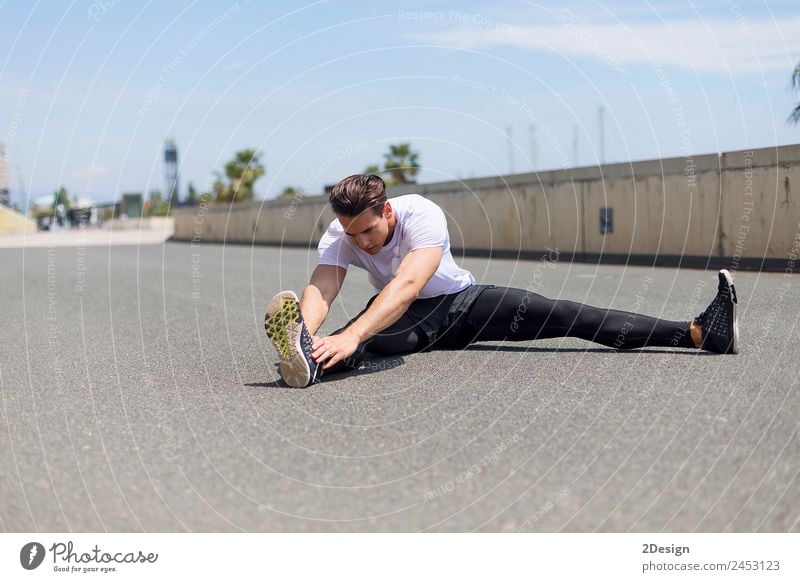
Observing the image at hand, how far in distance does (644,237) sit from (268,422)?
1312 centimetres

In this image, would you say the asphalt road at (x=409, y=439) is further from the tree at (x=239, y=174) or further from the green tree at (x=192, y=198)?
the tree at (x=239, y=174)

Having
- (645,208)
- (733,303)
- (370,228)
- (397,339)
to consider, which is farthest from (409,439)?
(645,208)

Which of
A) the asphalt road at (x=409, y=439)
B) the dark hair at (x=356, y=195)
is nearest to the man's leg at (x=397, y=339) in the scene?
the asphalt road at (x=409, y=439)

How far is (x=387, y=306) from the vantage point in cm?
515

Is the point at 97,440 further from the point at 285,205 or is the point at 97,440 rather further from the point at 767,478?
the point at 285,205

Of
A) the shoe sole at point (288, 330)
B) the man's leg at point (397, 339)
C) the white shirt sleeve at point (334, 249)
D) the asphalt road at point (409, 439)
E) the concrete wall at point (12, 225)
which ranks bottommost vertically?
the concrete wall at point (12, 225)

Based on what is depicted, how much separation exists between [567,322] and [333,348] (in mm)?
1562

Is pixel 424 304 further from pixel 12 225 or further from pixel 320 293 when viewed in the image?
pixel 12 225

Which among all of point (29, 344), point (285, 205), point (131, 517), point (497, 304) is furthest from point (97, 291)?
point (285, 205)

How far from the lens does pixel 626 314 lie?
581 cm

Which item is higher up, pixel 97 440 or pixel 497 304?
pixel 497 304

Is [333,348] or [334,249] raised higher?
[334,249]

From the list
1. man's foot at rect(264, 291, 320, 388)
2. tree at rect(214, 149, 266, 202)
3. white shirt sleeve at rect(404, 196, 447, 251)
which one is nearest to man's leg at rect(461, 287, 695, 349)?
white shirt sleeve at rect(404, 196, 447, 251)

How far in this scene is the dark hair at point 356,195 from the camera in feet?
17.2
